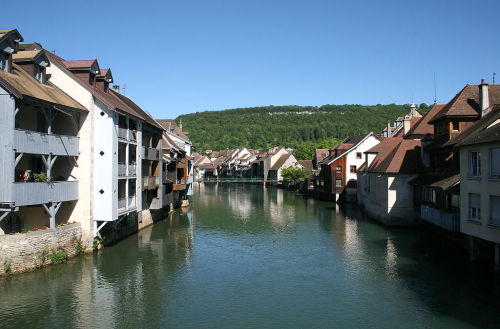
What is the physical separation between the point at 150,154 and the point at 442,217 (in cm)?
2307

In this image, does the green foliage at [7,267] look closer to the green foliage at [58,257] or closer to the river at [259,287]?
the river at [259,287]

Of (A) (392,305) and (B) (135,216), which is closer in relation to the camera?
(A) (392,305)

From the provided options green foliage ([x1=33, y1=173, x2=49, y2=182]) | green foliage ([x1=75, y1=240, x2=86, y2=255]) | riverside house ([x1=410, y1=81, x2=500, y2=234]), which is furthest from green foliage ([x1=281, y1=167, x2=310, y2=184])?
green foliage ([x1=33, y1=173, x2=49, y2=182])

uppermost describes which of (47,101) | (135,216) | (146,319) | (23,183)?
(47,101)

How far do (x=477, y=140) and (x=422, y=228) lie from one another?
17.2 metres

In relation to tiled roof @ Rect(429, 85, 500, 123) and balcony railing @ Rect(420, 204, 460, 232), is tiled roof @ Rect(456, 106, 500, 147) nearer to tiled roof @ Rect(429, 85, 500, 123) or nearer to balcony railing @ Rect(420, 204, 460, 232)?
balcony railing @ Rect(420, 204, 460, 232)

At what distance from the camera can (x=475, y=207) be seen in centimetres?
2275

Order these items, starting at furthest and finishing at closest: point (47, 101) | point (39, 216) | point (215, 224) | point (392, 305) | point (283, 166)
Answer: point (283, 166) < point (215, 224) < point (39, 216) < point (47, 101) < point (392, 305)

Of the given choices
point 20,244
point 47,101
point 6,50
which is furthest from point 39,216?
point 6,50

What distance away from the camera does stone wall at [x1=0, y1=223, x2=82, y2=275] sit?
20.7 metres

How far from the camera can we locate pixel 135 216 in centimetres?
3578

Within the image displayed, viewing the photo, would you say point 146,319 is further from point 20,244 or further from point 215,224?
point 215,224

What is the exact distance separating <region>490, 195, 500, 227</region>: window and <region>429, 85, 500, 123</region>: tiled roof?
41.1ft

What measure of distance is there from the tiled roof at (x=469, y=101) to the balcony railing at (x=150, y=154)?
23469mm
